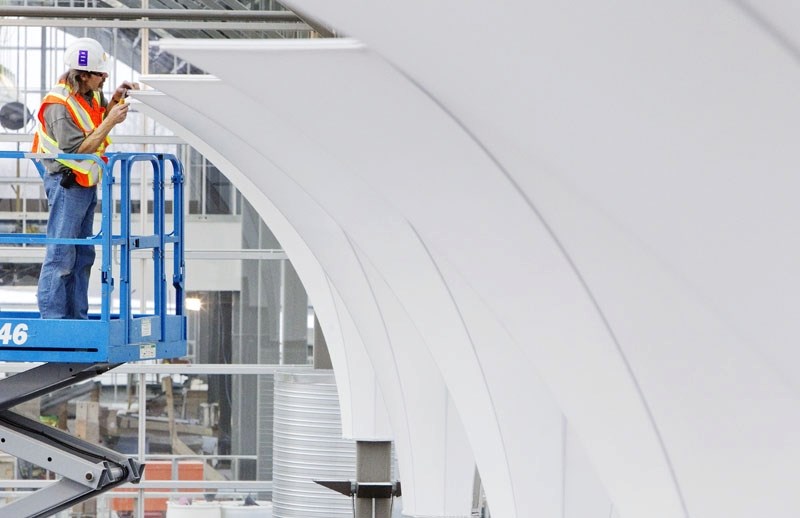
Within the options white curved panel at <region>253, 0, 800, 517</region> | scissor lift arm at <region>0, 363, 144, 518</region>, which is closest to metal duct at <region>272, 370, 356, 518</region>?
scissor lift arm at <region>0, 363, 144, 518</region>

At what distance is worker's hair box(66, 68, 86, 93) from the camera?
8.70 m

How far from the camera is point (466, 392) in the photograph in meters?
7.08

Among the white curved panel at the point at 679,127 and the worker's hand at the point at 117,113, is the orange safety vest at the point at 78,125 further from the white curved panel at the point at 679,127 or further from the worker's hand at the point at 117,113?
the white curved panel at the point at 679,127

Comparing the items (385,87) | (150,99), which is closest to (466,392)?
(150,99)

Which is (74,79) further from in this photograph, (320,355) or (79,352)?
(320,355)

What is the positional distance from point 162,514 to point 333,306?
7.66 metres

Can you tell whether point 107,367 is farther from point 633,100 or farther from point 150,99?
point 633,100

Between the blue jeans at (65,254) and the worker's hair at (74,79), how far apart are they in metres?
0.62

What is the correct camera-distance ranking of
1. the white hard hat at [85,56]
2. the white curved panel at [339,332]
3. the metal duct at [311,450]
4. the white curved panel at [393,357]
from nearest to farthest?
the white hard hat at [85,56], the white curved panel at [393,357], the white curved panel at [339,332], the metal duct at [311,450]

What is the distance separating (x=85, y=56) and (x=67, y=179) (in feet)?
2.81

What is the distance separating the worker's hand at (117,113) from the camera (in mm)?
8195

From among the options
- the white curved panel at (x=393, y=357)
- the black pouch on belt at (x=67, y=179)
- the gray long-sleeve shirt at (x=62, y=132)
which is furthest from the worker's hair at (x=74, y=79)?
the white curved panel at (x=393, y=357)

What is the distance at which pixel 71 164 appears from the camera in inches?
338

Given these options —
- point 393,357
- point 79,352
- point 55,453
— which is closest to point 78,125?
point 79,352
